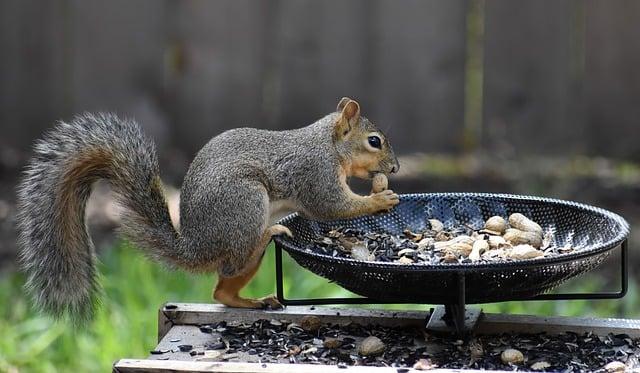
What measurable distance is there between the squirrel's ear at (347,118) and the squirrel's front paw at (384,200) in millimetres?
188

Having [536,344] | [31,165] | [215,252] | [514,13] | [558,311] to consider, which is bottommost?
[558,311]

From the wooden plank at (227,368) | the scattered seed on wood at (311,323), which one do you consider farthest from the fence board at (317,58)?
the wooden plank at (227,368)

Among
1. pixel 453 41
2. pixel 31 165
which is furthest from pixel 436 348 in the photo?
pixel 453 41

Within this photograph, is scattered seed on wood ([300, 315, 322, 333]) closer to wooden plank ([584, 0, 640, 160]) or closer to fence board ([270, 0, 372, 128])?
fence board ([270, 0, 372, 128])

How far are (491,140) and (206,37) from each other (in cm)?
137

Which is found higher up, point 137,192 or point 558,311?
point 137,192

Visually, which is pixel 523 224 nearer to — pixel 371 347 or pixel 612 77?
pixel 371 347

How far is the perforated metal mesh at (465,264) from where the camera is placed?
1.96m

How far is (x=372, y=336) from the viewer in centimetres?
225

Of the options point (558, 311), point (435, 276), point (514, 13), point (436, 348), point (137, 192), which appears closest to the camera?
point (435, 276)

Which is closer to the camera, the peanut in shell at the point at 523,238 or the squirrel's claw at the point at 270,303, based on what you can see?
the peanut in shell at the point at 523,238

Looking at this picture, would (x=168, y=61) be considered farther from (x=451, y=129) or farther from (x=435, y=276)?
(x=435, y=276)

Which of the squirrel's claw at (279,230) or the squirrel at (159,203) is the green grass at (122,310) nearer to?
the squirrel at (159,203)

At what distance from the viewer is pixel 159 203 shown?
2.38 m
